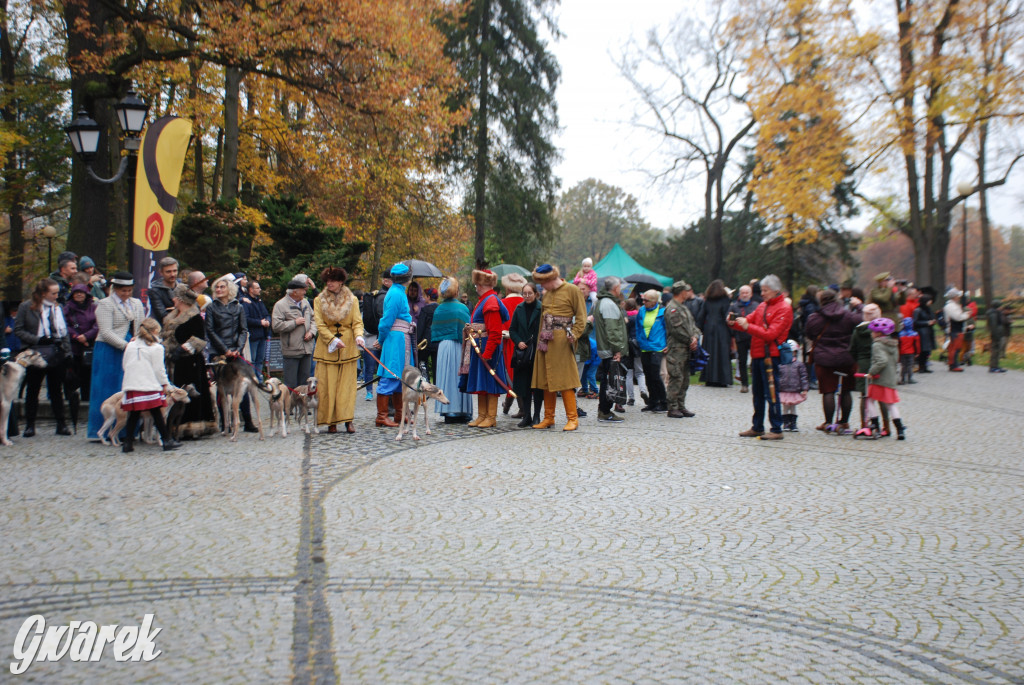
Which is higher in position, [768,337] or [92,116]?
[92,116]

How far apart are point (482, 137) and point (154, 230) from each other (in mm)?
21010

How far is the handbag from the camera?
11086 mm

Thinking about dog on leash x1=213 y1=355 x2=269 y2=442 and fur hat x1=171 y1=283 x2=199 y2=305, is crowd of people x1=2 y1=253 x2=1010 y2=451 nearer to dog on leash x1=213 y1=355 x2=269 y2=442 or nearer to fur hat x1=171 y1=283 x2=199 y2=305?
fur hat x1=171 y1=283 x2=199 y2=305

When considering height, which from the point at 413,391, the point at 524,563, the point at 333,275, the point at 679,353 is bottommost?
the point at 524,563

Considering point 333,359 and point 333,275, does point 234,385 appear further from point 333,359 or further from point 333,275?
point 333,275

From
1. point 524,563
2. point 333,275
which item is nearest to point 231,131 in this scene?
point 333,275

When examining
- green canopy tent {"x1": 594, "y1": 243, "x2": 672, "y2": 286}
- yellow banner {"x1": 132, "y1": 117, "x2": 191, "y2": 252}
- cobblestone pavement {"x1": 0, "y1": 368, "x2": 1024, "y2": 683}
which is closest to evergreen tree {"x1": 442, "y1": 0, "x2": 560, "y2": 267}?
green canopy tent {"x1": 594, "y1": 243, "x2": 672, "y2": 286}

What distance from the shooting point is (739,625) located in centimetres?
387

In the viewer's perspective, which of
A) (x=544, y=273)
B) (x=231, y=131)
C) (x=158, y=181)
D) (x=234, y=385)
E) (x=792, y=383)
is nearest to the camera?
(x=234, y=385)

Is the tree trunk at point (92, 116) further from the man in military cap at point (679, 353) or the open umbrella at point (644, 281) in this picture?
the open umbrella at point (644, 281)

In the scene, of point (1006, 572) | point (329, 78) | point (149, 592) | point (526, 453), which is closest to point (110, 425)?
point (526, 453)

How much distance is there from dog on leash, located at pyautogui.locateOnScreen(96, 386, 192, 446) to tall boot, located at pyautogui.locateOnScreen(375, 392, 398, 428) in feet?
7.55

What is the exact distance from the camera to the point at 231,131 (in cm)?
2347

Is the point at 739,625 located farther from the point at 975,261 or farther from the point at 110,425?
the point at 975,261
